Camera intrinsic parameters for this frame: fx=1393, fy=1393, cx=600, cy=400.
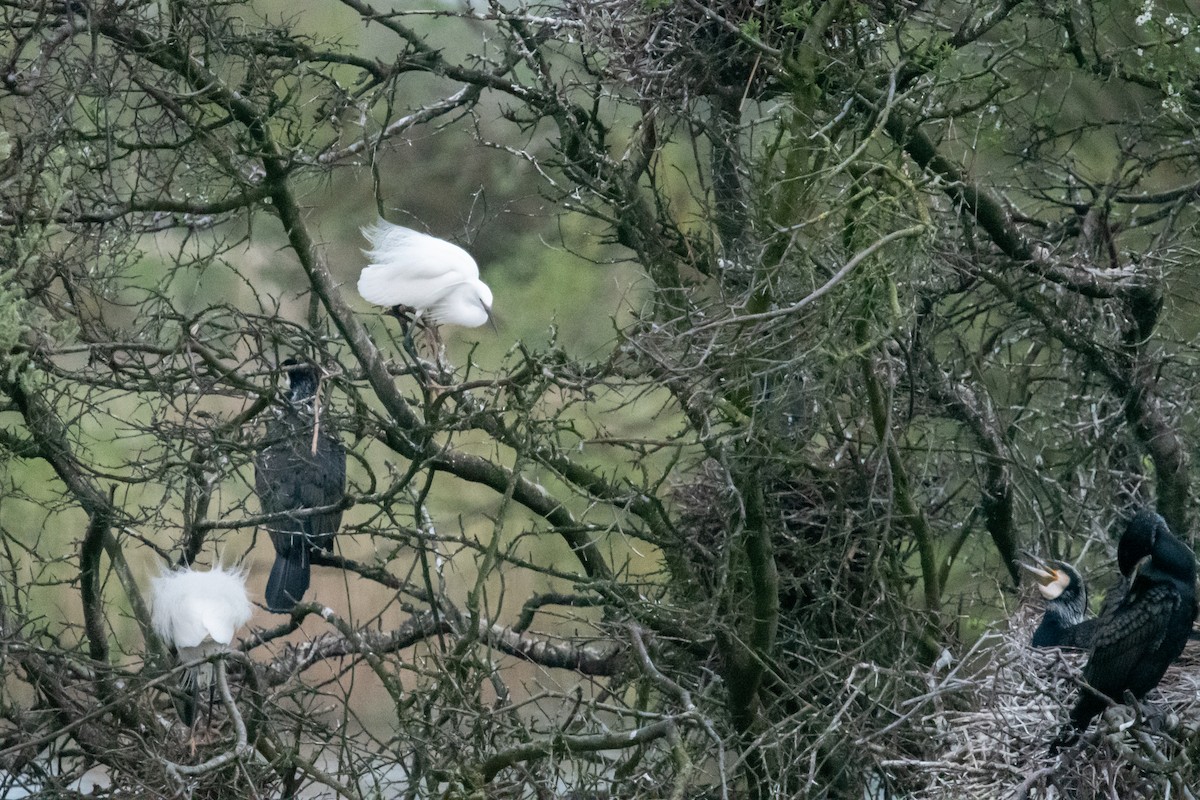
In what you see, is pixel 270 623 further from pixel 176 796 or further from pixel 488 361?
pixel 176 796

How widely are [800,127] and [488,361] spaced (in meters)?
2.18

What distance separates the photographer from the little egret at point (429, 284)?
310cm

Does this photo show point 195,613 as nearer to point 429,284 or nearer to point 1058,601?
point 429,284

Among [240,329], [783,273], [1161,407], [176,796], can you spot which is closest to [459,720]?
[176,796]

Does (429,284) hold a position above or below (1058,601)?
above

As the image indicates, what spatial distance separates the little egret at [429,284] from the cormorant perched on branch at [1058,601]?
51.9 inches

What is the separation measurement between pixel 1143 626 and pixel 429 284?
1654mm

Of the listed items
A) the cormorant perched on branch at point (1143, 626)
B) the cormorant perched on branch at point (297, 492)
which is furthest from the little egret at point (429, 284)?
the cormorant perched on branch at point (1143, 626)

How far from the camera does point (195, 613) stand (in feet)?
9.56

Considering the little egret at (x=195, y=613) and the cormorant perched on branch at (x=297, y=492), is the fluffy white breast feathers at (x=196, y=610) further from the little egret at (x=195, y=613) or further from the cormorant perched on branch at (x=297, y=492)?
the cormorant perched on branch at (x=297, y=492)

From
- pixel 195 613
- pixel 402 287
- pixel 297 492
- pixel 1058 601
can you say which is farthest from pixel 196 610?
pixel 1058 601

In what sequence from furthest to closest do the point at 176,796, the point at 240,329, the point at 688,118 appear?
the point at 688,118
the point at 240,329
the point at 176,796

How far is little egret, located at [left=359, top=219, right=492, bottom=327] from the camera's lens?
3102 mm

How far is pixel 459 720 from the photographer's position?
86.8 inches
